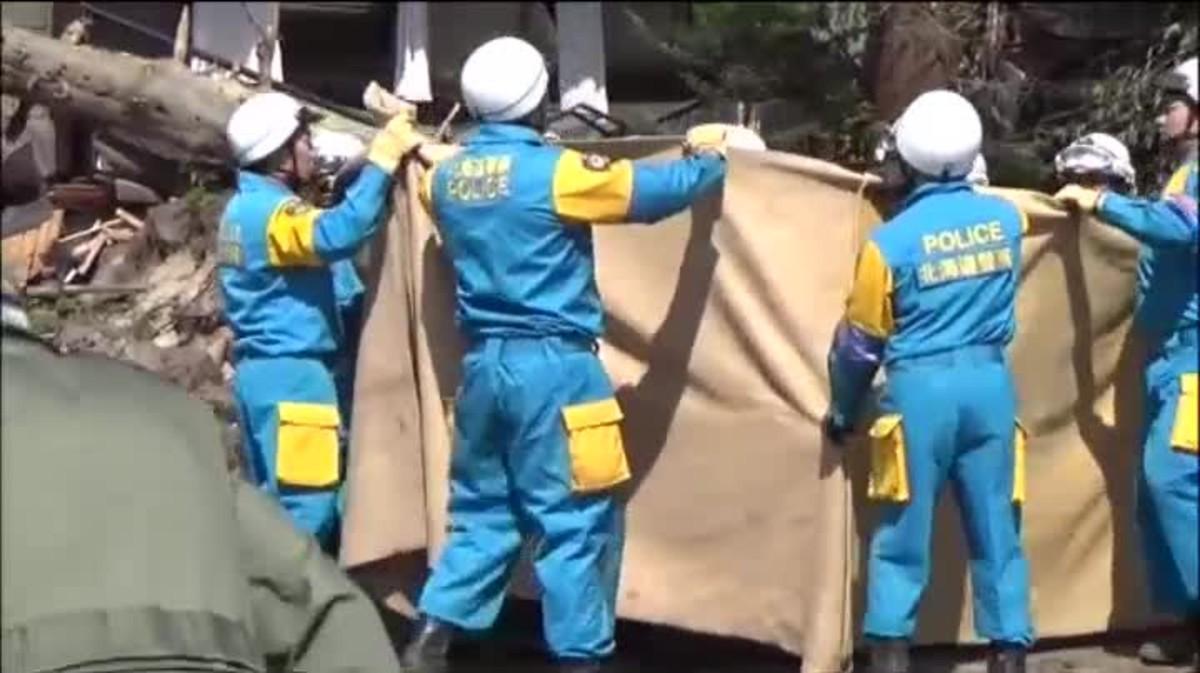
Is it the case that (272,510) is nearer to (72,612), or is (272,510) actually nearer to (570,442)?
(72,612)

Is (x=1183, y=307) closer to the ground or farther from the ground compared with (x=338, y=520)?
farther from the ground

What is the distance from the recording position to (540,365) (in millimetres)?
6523

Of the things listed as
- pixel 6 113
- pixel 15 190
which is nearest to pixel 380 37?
pixel 6 113

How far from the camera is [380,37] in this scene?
50.0ft

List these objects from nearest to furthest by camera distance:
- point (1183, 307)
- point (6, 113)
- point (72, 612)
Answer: point (72, 612) → point (1183, 307) → point (6, 113)

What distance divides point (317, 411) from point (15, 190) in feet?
13.5

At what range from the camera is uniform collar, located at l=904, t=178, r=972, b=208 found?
6.60m

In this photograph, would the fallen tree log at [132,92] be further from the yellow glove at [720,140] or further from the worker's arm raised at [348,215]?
the yellow glove at [720,140]

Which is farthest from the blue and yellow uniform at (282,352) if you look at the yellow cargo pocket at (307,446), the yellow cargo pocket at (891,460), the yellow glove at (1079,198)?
the yellow glove at (1079,198)

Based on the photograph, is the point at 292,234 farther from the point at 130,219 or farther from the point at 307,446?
the point at 130,219

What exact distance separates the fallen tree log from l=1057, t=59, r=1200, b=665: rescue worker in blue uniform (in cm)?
392

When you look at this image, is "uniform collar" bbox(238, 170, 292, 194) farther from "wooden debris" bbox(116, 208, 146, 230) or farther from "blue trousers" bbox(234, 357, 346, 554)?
"wooden debris" bbox(116, 208, 146, 230)

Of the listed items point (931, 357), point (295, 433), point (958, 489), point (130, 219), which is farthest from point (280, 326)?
point (130, 219)

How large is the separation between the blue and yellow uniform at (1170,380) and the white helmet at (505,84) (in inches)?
60.9
